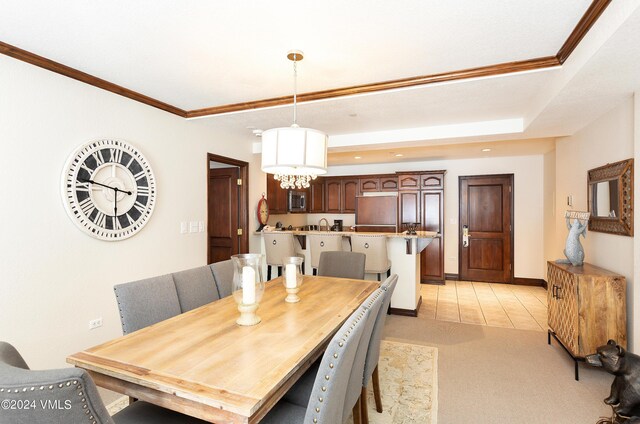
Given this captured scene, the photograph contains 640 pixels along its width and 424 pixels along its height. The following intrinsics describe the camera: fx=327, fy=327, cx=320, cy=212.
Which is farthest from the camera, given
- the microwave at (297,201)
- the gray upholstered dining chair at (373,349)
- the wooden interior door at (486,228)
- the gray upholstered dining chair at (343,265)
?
the microwave at (297,201)

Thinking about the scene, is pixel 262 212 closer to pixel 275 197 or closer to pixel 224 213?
pixel 224 213

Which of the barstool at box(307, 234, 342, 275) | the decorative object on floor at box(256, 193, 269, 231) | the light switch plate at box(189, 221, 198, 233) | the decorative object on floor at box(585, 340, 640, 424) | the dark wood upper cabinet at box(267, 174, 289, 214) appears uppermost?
the dark wood upper cabinet at box(267, 174, 289, 214)

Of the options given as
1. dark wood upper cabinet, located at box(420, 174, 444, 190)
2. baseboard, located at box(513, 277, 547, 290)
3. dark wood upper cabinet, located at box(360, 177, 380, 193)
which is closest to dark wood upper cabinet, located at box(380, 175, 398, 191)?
dark wood upper cabinet, located at box(360, 177, 380, 193)

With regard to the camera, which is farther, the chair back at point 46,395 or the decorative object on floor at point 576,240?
the decorative object on floor at point 576,240

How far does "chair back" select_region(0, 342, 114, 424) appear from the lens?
0.78 meters

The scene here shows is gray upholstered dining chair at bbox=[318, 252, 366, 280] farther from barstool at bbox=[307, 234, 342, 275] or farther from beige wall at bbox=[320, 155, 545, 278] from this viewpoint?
beige wall at bbox=[320, 155, 545, 278]

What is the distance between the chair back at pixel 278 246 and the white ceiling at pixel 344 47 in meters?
1.68

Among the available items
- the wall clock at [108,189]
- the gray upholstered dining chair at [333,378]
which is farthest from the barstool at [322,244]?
the gray upholstered dining chair at [333,378]

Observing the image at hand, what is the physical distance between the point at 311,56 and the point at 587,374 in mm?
3337

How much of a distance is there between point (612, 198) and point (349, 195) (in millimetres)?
4451

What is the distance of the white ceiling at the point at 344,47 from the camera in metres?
1.70

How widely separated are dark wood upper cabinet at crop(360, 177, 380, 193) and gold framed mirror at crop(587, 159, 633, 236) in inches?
141

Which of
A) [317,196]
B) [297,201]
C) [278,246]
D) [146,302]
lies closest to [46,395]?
[146,302]

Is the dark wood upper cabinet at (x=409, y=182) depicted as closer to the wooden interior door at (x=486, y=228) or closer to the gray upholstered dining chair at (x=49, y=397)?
the wooden interior door at (x=486, y=228)
